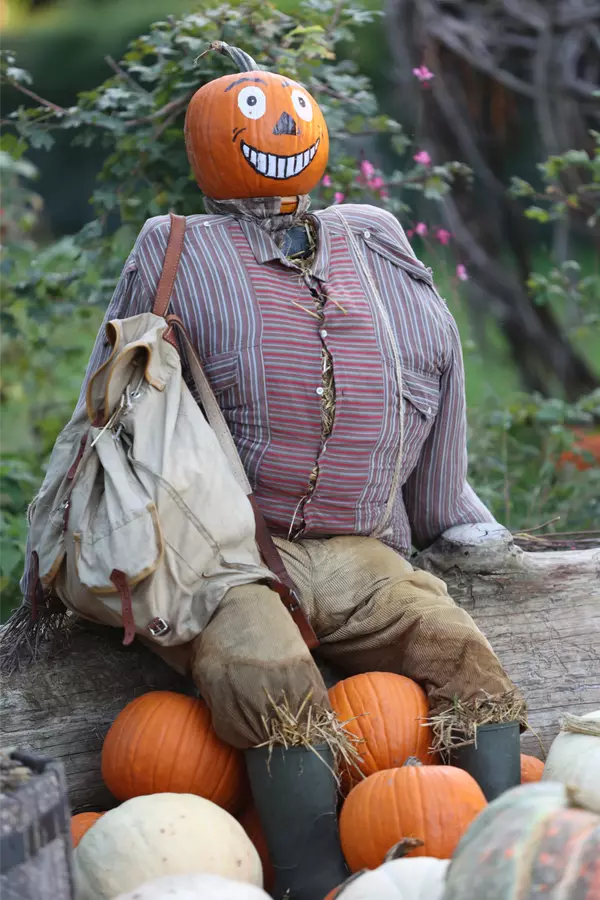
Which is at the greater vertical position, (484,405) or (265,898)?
(265,898)

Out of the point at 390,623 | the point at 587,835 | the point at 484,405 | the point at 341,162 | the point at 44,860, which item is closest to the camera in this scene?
the point at 587,835

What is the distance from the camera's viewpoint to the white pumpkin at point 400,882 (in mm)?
1882

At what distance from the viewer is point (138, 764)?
2.47m

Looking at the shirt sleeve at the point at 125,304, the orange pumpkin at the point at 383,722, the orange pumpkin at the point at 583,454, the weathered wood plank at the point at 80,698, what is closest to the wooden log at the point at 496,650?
the weathered wood plank at the point at 80,698

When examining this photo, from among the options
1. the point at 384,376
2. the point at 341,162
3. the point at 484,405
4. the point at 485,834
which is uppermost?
the point at 341,162

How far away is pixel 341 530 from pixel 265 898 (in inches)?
41.9

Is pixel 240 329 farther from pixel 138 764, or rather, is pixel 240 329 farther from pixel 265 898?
pixel 265 898

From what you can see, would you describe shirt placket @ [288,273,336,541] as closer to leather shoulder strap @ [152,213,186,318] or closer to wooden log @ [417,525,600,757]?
leather shoulder strap @ [152,213,186,318]

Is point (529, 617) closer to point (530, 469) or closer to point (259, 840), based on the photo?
point (259, 840)

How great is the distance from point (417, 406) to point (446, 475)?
12.3 inches

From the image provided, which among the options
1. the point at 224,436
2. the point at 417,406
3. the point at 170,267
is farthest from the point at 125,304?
the point at 417,406

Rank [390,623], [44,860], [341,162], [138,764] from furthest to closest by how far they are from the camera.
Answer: [341,162], [390,623], [138,764], [44,860]

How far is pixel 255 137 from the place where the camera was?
8.83ft

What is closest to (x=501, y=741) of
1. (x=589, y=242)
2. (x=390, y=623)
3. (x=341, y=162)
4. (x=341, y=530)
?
(x=390, y=623)
